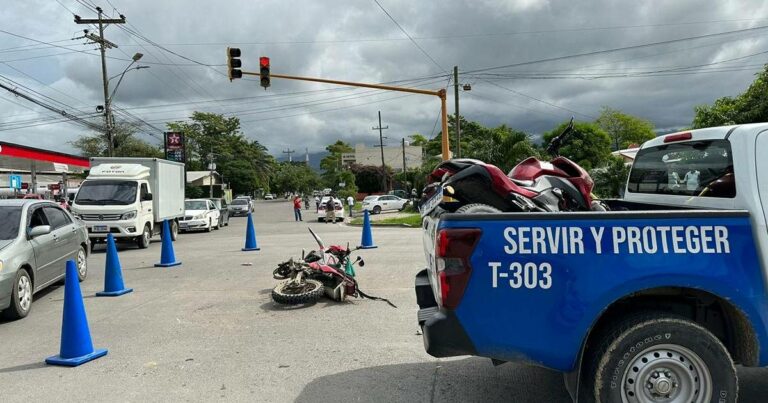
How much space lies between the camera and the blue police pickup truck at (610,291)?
3.16m

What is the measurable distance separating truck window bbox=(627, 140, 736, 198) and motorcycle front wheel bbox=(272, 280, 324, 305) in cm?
409

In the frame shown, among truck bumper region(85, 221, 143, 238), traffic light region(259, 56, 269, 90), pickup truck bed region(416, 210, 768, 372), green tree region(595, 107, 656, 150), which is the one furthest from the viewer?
green tree region(595, 107, 656, 150)

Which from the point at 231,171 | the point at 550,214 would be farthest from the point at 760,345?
the point at 231,171

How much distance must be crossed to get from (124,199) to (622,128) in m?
79.2

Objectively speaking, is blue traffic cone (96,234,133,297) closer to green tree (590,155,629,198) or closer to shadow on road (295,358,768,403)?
shadow on road (295,358,768,403)

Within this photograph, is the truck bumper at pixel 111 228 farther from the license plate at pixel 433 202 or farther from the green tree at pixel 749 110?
the green tree at pixel 749 110

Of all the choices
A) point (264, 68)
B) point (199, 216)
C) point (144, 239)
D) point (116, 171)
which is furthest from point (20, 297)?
point (199, 216)

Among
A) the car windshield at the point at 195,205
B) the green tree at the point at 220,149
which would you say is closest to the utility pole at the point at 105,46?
the car windshield at the point at 195,205

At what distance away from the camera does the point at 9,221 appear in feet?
25.2

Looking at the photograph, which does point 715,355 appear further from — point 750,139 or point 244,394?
point 244,394

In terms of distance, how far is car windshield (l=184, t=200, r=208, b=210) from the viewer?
2733cm

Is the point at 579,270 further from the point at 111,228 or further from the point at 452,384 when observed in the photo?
the point at 111,228

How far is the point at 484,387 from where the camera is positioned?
4426 mm

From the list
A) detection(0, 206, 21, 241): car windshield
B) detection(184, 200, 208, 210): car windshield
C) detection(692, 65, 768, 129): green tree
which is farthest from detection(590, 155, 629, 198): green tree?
detection(0, 206, 21, 241): car windshield
